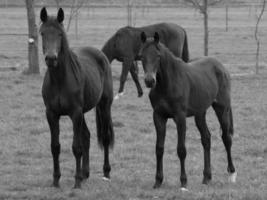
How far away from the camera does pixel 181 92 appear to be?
25.7ft

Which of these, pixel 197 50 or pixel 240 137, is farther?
pixel 197 50

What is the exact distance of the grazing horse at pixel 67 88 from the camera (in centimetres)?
762

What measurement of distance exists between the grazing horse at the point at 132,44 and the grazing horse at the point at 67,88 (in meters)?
7.33

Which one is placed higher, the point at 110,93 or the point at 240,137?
the point at 110,93

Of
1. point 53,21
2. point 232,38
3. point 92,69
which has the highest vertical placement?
point 53,21

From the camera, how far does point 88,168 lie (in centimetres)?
870

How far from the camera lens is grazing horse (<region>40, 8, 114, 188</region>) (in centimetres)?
762

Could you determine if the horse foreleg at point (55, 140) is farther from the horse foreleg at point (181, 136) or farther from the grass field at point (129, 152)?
the horse foreleg at point (181, 136)

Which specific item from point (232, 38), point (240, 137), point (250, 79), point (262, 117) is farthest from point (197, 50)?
point (240, 137)

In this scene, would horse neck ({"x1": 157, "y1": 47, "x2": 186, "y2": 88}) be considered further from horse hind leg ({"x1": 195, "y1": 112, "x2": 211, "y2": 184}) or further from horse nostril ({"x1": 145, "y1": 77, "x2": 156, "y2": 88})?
horse hind leg ({"x1": 195, "y1": 112, "x2": 211, "y2": 184})

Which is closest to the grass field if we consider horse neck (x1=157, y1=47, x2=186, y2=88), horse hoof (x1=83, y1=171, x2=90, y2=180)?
horse hoof (x1=83, y1=171, x2=90, y2=180)

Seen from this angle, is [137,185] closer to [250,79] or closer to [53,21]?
[53,21]

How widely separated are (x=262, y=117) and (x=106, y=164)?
5408 millimetres

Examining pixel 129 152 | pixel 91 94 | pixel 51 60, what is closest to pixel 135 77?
pixel 129 152
